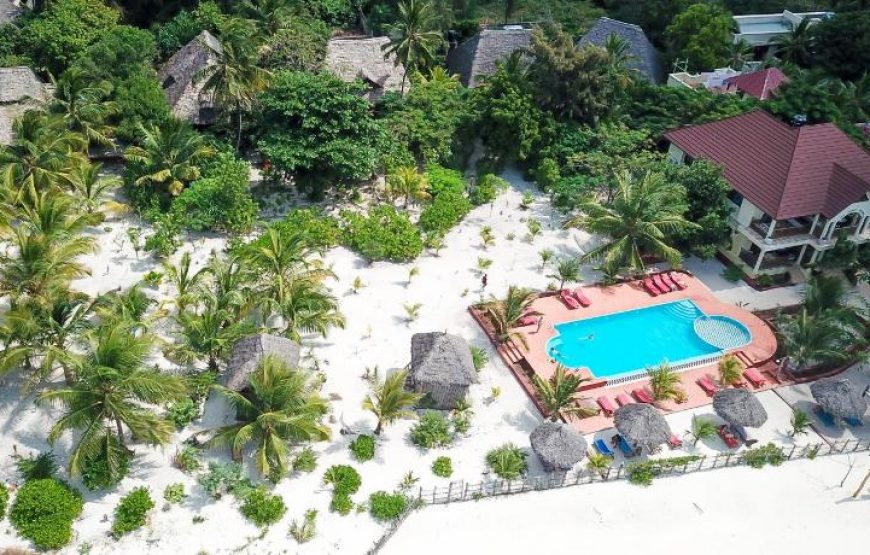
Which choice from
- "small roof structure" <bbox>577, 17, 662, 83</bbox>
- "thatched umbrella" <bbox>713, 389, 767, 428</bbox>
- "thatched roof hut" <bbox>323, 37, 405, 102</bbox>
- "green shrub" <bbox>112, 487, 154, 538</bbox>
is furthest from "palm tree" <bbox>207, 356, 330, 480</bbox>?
"small roof structure" <bbox>577, 17, 662, 83</bbox>

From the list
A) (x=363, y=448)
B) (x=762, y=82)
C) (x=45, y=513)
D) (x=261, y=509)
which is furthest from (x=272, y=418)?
(x=762, y=82)

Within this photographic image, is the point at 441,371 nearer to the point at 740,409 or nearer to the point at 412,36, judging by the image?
the point at 740,409

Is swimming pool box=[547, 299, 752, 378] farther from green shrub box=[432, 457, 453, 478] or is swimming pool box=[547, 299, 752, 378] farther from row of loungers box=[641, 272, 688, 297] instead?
green shrub box=[432, 457, 453, 478]

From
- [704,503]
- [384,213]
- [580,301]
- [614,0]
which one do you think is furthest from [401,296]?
[614,0]

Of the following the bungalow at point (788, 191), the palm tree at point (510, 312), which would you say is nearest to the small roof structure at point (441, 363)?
the palm tree at point (510, 312)

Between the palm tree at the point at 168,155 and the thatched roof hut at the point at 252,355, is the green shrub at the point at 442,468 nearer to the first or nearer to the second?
the thatched roof hut at the point at 252,355

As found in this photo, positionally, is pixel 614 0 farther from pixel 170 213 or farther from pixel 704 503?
pixel 704 503
